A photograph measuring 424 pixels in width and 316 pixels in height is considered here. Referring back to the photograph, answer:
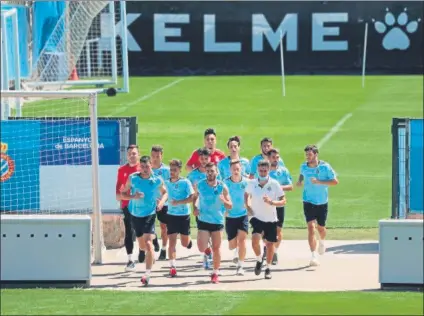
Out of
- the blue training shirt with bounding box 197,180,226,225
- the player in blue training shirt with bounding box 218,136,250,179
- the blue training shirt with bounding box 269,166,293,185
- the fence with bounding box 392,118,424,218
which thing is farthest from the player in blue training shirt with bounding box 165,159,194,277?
the fence with bounding box 392,118,424,218

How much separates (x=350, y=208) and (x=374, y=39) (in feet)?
73.3

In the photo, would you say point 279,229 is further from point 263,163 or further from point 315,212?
point 263,163

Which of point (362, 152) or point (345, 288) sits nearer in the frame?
point (345, 288)

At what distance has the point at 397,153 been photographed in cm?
2056

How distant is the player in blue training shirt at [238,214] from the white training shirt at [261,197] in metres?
0.14

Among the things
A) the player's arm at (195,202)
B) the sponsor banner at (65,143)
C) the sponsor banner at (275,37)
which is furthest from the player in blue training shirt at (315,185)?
the sponsor banner at (275,37)

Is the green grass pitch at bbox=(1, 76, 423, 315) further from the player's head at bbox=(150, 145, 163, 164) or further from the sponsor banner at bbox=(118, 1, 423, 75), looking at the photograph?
the player's head at bbox=(150, 145, 163, 164)

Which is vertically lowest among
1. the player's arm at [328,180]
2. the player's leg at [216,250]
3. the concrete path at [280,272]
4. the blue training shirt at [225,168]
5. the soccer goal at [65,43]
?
the concrete path at [280,272]

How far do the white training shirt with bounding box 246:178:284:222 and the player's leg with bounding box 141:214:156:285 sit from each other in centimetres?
143

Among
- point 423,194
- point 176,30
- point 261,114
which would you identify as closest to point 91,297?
point 423,194

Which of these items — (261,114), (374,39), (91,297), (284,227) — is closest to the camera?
(91,297)

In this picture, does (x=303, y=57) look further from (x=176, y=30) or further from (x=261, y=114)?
(x=261, y=114)

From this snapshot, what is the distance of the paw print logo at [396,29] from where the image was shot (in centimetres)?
4600

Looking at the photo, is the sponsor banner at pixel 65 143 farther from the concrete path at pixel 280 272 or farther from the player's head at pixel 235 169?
the player's head at pixel 235 169
